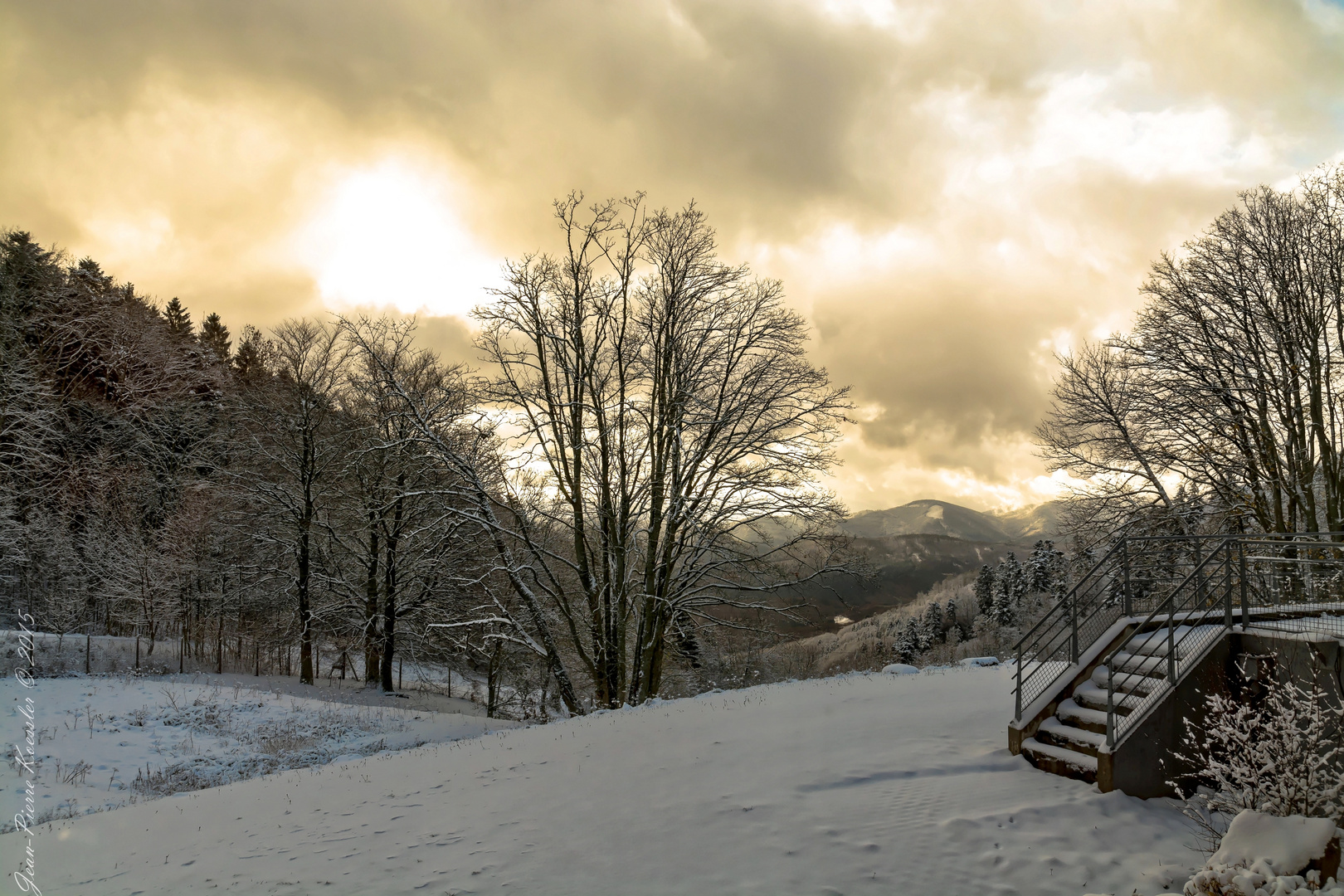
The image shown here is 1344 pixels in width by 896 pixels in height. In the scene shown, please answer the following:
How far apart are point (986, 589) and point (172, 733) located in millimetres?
95767

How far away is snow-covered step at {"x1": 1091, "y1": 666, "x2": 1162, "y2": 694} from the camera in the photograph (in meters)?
7.89

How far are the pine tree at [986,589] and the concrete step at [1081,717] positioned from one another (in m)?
87.9

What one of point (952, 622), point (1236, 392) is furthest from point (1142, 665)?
point (952, 622)

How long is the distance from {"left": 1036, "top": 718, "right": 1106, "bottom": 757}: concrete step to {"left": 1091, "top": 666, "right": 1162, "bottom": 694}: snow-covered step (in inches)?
28.0

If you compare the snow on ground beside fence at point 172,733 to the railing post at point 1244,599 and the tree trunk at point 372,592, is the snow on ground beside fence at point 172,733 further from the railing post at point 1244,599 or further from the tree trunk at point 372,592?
the railing post at point 1244,599

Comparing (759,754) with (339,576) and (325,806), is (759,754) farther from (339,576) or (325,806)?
(339,576)

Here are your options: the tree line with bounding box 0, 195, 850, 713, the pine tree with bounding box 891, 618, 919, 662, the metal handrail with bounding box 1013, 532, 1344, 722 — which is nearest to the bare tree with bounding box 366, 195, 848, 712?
the tree line with bounding box 0, 195, 850, 713

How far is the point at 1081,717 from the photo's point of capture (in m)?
7.98

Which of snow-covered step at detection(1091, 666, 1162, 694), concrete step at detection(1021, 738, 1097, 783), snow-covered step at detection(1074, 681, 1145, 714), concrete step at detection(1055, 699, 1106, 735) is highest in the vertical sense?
snow-covered step at detection(1091, 666, 1162, 694)

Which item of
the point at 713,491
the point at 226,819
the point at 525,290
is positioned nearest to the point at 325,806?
the point at 226,819

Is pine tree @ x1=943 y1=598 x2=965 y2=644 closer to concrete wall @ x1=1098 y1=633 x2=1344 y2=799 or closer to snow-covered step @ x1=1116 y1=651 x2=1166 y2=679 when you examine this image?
snow-covered step @ x1=1116 y1=651 x2=1166 y2=679

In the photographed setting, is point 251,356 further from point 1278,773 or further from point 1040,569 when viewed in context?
point 1040,569

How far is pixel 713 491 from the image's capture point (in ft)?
57.2

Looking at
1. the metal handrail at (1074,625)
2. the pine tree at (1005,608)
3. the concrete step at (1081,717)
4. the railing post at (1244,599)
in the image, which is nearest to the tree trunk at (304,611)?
the metal handrail at (1074,625)
